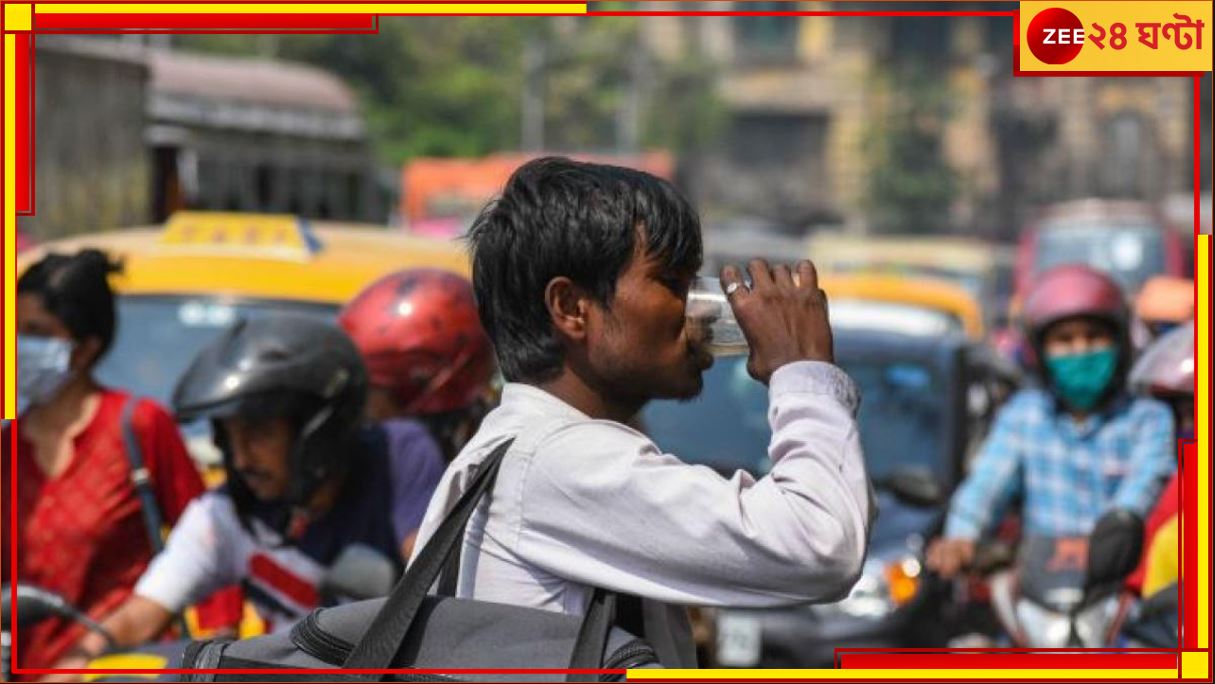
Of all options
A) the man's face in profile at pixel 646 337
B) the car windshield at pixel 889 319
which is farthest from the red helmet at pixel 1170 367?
the car windshield at pixel 889 319

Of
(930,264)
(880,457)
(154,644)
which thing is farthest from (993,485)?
(930,264)

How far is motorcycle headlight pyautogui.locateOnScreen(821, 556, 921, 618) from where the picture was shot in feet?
28.7

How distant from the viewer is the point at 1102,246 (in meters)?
35.1

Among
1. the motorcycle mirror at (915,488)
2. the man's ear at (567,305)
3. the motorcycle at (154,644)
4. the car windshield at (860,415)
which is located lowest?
the motorcycle mirror at (915,488)

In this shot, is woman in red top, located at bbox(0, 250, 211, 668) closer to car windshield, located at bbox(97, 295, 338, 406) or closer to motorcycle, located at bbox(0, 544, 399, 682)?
motorcycle, located at bbox(0, 544, 399, 682)

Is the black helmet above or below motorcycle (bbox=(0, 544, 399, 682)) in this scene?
above

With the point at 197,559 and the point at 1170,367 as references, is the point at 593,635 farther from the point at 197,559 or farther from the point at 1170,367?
the point at 1170,367

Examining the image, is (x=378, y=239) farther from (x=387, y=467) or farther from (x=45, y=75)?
(x=45, y=75)

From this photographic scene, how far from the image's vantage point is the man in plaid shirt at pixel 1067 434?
667 cm

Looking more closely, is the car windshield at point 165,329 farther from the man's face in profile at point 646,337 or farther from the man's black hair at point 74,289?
the man's face in profile at point 646,337

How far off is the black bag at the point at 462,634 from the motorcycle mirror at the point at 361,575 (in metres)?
1.14

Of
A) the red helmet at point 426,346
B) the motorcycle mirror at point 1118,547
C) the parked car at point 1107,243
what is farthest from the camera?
the parked car at point 1107,243

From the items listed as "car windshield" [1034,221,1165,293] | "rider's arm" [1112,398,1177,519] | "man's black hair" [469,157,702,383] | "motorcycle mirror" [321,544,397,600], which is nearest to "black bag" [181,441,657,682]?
"man's black hair" [469,157,702,383]

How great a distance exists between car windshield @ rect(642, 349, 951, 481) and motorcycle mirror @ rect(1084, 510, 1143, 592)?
12.7ft
